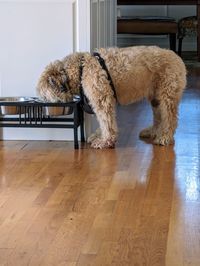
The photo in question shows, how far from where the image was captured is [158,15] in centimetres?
868

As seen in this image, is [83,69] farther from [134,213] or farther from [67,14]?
[134,213]

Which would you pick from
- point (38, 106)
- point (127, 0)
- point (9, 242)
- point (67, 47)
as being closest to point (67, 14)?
point (67, 47)

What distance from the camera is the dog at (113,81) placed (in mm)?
3613

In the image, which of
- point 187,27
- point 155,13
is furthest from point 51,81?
point 155,13

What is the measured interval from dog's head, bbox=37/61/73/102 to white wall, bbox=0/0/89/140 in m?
0.21

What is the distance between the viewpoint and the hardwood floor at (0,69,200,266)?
7.38 feet

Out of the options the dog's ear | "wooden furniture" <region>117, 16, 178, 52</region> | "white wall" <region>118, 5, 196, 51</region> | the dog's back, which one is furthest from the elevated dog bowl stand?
"white wall" <region>118, 5, 196, 51</region>

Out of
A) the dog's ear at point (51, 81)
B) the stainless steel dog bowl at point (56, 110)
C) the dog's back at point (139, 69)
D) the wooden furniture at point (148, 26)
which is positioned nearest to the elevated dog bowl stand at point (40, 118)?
the stainless steel dog bowl at point (56, 110)

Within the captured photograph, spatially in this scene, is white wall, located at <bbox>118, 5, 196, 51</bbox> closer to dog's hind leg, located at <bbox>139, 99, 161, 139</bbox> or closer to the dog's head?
dog's hind leg, located at <bbox>139, 99, 161, 139</bbox>

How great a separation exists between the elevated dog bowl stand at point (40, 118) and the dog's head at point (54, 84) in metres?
0.05

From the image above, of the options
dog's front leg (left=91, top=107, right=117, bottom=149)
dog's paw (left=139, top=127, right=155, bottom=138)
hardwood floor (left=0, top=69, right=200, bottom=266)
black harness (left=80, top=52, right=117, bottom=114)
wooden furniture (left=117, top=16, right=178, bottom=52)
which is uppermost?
wooden furniture (left=117, top=16, right=178, bottom=52)

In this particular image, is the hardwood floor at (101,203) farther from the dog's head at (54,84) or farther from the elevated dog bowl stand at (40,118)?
the dog's head at (54,84)

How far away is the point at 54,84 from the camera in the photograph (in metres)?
3.62

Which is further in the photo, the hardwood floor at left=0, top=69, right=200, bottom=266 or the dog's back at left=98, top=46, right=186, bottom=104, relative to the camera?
the dog's back at left=98, top=46, right=186, bottom=104
